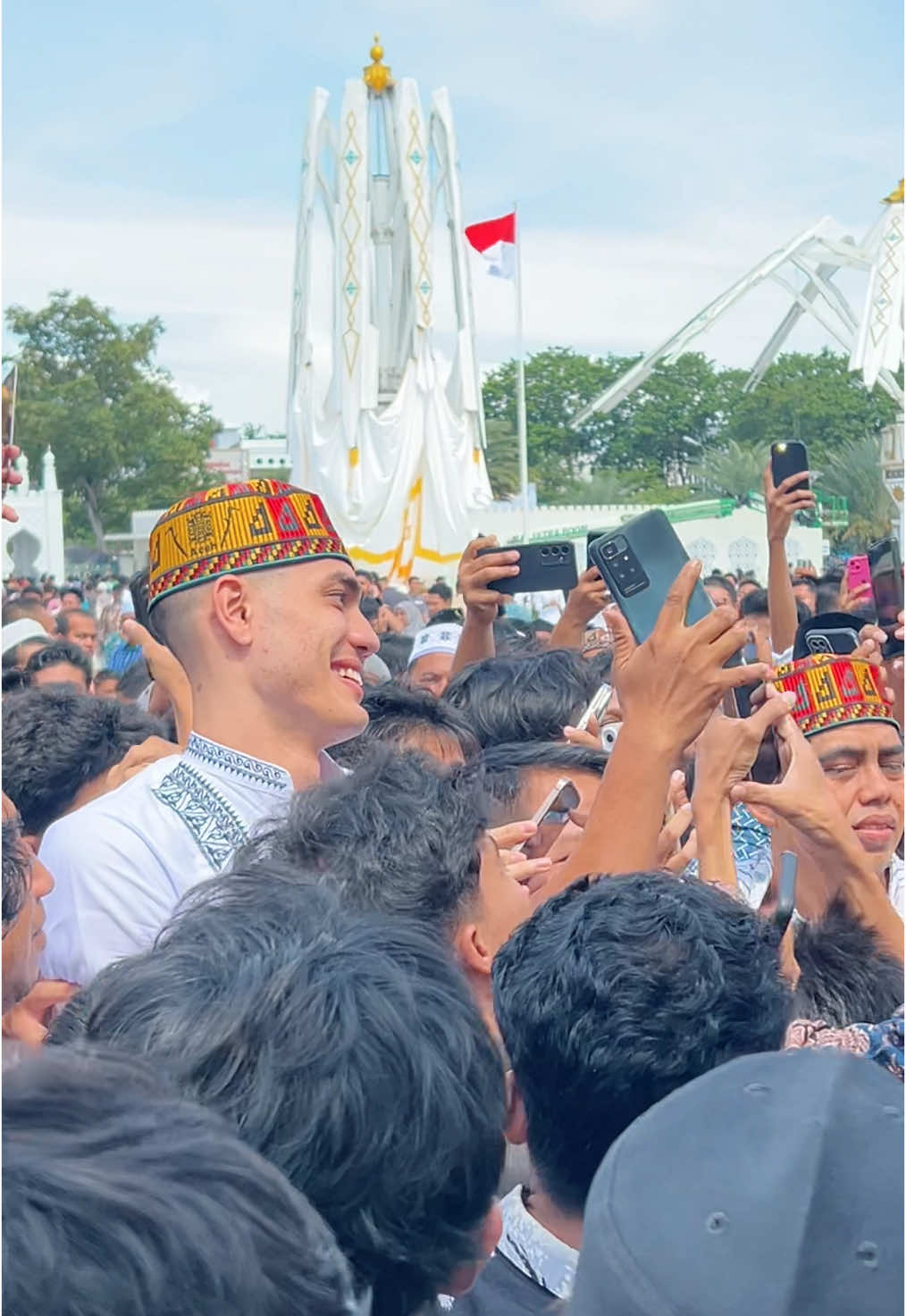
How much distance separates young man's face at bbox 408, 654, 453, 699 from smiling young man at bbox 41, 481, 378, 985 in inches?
93.4

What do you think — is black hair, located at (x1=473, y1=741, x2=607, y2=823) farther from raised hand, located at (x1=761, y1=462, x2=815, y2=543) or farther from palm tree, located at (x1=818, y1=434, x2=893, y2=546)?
palm tree, located at (x1=818, y1=434, x2=893, y2=546)

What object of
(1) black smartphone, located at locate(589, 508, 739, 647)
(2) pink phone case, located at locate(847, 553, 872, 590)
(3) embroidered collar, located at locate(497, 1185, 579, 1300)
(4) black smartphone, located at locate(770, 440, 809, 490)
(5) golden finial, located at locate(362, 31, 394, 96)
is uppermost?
(5) golden finial, located at locate(362, 31, 394, 96)

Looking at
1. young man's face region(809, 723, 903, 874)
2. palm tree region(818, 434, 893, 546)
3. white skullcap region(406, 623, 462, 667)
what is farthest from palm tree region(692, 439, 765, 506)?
young man's face region(809, 723, 903, 874)

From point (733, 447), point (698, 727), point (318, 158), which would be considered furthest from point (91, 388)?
point (698, 727)

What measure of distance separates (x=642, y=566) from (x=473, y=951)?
95 cm

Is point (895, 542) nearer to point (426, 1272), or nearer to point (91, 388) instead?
point (426, 1272)

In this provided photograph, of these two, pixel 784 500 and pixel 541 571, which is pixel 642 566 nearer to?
pixel 541 571

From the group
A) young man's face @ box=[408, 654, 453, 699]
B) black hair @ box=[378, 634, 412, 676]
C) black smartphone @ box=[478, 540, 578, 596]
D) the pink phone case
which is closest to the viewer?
black smartphone @ box=[478, 540, 578, 596]

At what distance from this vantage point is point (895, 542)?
17.6ft

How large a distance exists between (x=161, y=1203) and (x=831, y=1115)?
0.44 meters

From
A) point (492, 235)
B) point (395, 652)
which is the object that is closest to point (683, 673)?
point (395, 652)

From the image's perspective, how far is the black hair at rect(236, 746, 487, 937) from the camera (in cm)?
213

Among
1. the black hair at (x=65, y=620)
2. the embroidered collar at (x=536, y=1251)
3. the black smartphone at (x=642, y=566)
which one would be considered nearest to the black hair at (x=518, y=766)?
the black smartphone at (x=642, y=566)

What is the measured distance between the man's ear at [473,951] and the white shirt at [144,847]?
54 centimetres
